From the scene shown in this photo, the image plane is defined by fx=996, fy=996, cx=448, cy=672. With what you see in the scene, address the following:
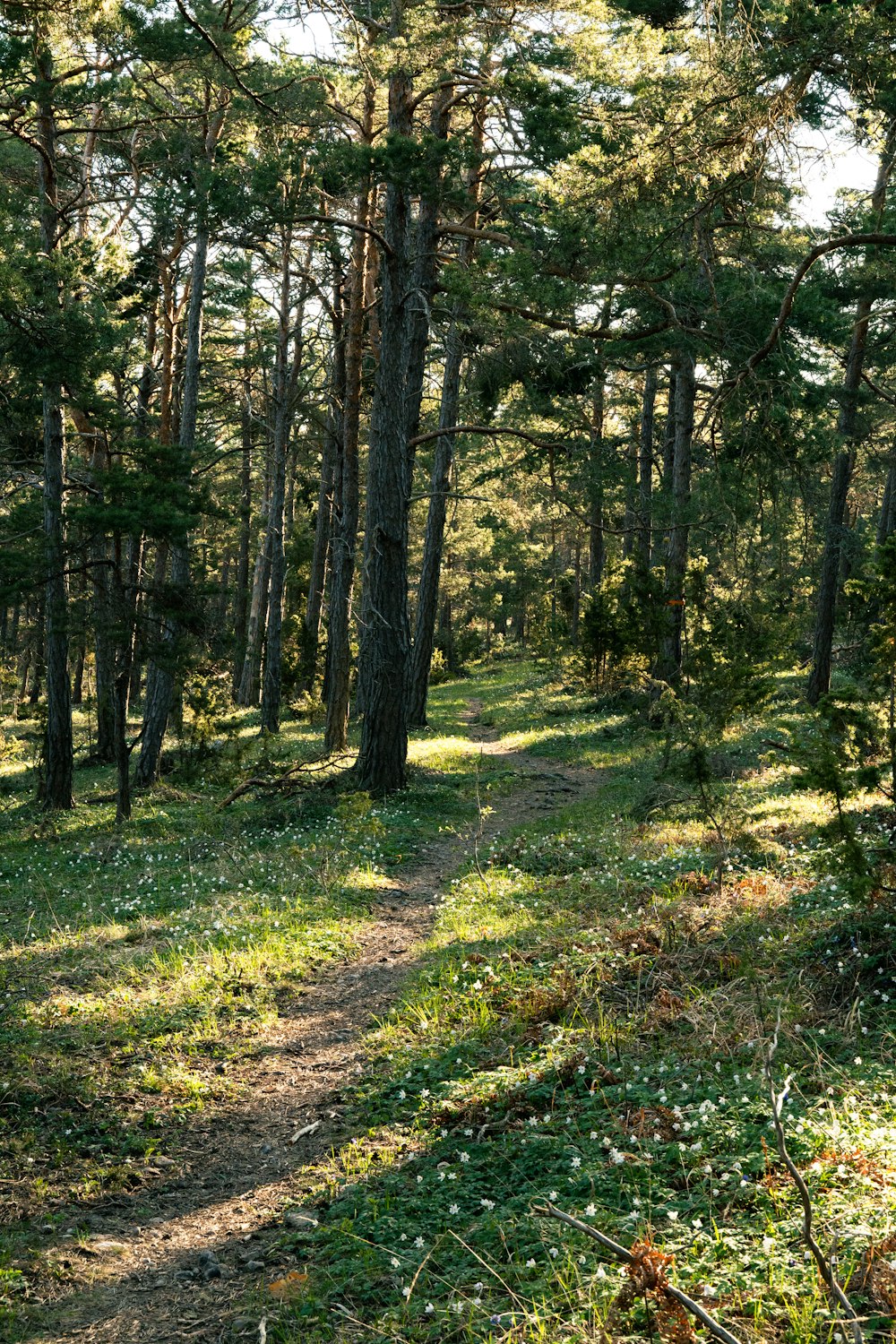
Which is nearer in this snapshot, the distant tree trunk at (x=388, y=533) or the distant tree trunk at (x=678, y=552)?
the distant tree trunk at (x=388, y=533)

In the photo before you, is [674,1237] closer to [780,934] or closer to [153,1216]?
[153,1216]

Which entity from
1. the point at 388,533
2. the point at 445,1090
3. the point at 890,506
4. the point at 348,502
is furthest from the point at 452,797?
the point at 890,506

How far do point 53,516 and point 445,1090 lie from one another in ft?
39.2

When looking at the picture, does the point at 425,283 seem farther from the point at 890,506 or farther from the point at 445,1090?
the point at 890,506

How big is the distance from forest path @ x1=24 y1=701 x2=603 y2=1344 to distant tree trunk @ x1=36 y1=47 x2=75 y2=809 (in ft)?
26.5

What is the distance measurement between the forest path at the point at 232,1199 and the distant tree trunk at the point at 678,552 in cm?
1300

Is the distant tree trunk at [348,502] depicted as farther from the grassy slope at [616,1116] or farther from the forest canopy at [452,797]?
the grassy slope at [616,1116]

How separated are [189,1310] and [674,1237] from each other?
1.95 m

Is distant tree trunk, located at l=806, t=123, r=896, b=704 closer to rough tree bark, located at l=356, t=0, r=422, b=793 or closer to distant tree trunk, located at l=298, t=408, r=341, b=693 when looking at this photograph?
rough tree bark, located at l=356, t=0, r=422, b=793

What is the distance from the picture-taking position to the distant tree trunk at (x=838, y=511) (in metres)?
20.1

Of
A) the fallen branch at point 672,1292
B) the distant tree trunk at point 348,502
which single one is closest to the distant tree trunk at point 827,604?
the distant tree trunk at point 348,502

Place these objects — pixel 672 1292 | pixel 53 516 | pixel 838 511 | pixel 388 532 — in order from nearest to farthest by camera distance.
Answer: pixel 672 1292 < pixel 388 532 < pixel 53 516 < pixel 838 511

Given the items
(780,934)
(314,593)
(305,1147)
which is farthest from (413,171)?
(314,593)

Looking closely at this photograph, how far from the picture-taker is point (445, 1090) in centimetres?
544
